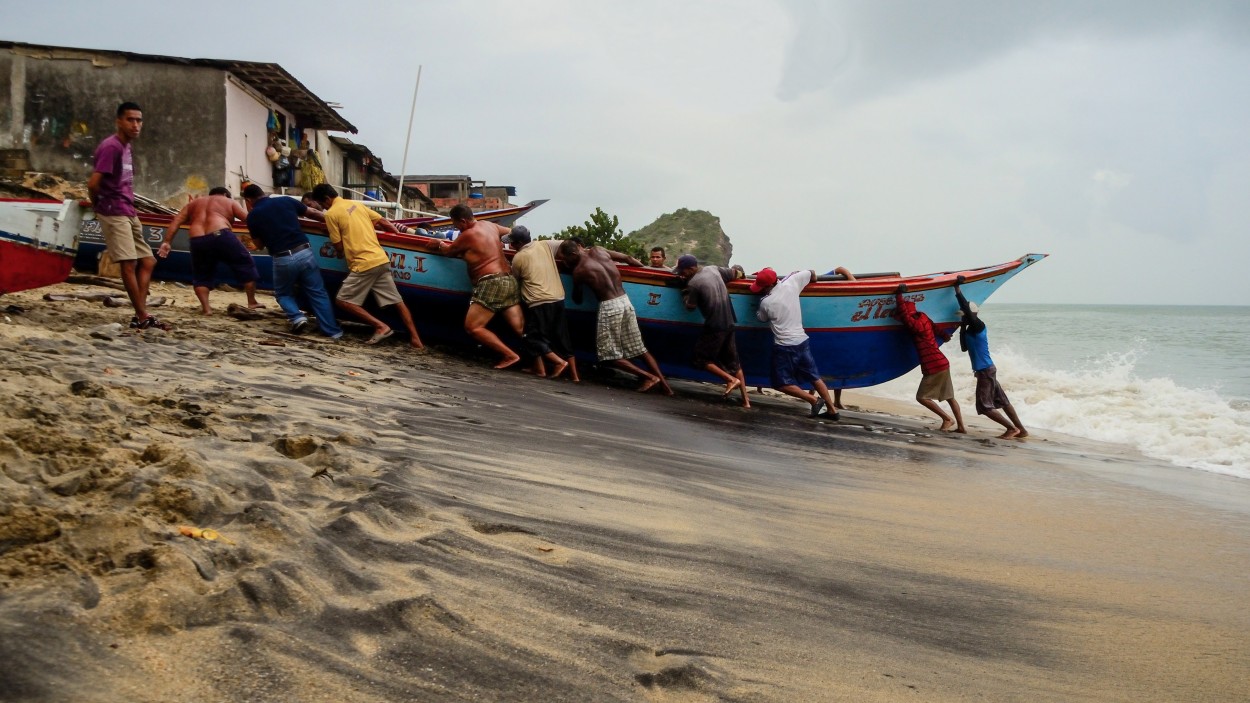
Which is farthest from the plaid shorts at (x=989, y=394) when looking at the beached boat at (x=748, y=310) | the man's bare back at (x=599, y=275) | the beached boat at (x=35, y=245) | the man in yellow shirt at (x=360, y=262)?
the beached boat at (x=35, y=245)

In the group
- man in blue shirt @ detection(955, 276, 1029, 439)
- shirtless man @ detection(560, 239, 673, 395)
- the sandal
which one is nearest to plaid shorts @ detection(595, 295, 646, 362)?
shirtless man @ detection(560, 239, 673, 395)

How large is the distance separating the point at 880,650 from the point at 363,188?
26.6 meters

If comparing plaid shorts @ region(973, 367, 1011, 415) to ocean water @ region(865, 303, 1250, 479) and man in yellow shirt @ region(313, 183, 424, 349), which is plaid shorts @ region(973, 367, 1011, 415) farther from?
man in yellow shirt @ region(313, 183, 424, 349)

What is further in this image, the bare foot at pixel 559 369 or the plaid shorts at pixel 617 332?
the plaid shorts at pixel 617 332

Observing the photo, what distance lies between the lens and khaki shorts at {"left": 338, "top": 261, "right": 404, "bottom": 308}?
8625 millimetres

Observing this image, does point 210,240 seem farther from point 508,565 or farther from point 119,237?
point 508,565

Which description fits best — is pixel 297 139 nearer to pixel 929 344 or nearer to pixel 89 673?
pixel 929 344

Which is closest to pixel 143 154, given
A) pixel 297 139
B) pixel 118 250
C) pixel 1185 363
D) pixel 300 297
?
pixel 297 139

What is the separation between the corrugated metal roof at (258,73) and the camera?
51.9 feet

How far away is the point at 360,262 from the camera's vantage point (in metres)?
8.59

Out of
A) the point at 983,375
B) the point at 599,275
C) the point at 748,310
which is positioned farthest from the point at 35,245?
the point at 983,375

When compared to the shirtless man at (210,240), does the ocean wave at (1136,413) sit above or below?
below

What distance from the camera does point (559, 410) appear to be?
6.29m

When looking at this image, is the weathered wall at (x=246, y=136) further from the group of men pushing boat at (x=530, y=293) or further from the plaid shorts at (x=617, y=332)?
the plaid shorts at (x=617, y=332)
